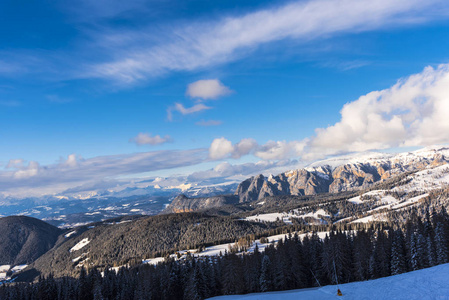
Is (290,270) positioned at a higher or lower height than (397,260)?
lower

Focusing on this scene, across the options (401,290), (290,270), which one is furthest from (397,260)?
(401,290)

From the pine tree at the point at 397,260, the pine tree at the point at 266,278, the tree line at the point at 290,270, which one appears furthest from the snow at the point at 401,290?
the pine tree at the point at 397,260

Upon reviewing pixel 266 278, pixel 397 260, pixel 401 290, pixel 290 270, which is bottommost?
pixel 290 270

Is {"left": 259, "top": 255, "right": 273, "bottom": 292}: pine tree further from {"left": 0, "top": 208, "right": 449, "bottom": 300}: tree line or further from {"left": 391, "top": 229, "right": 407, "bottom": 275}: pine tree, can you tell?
{"left": 391, "top": 229, "right": 407, "bottom": 275}: pine tree

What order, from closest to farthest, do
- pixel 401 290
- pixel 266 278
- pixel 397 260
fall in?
pixel 401 290 < pixel 266 278 < pixel 397 260

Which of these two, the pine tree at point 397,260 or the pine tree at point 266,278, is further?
the pine tree at point 397,260

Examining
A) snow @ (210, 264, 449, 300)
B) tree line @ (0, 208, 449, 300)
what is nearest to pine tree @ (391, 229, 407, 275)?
tree line @ (0, 208, 449, 300)

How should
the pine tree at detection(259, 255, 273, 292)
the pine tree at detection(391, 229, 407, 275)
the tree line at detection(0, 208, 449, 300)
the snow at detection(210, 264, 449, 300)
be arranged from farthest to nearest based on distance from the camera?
the pine tree at detection(391, 229, 407, 275)
the tree line at detection(0, 208, 449, 300)
the pine tree at detection(259, 255, 273, 292)
the snow at detection(210, 264, 449, 300)

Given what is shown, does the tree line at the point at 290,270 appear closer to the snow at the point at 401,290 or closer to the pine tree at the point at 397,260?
the pine tree at the point at 397,260

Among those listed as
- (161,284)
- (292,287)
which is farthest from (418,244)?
(161,284)

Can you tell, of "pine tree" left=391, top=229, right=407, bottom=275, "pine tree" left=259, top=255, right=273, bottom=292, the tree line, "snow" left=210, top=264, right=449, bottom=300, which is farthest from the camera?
"pine tree" left=391, top=229, right=407, bottom=275

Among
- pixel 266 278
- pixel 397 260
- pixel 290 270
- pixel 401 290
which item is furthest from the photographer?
pixel 290 270

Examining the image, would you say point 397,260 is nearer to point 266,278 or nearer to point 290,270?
point 290,270

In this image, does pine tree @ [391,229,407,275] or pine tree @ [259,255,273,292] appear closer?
pine tree @ [259,255,273,292]
